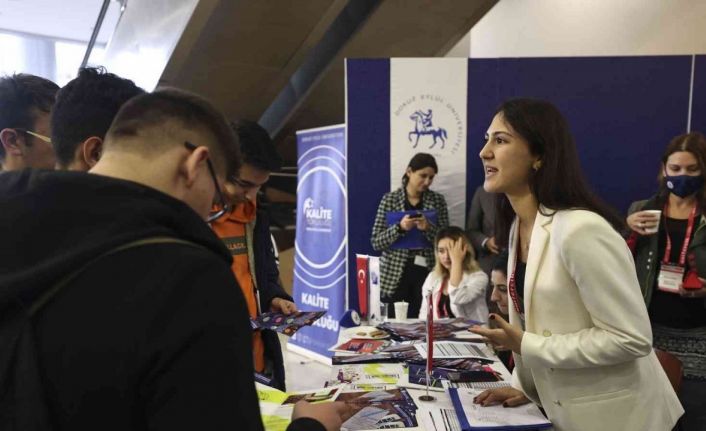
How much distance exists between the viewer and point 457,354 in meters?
1.87

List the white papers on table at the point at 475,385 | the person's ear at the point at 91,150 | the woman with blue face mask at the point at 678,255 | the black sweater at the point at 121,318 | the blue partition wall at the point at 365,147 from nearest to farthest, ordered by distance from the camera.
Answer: the black sweater at the point at 121,318, the person's ear at the point at 91,150, the white papers on table at the point at 475,385, the woman with blue face mask at the point at 678,255, the blue partition wall at the point at 365,147

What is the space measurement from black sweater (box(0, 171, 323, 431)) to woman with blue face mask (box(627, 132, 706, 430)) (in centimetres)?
225

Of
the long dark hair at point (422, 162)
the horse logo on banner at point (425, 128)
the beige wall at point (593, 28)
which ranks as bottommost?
the long dark hair at point (422, 162)

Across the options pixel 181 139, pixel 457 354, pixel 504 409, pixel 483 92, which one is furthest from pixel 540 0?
pixel 181 139

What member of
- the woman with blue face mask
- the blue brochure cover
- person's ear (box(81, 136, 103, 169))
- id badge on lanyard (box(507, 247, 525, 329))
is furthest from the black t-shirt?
person's ear (box(81, 136, 103, 169))

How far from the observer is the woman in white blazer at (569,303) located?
1.34 meters

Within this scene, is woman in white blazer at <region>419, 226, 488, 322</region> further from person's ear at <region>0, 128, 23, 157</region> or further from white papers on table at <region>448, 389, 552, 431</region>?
person's ear at <region>0, 128, 23, 157</region>

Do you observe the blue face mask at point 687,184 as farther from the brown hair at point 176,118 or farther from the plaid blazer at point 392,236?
the brown hair at point 176,118

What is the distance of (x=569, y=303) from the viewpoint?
142cm

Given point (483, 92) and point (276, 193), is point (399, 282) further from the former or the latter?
point (276, 193)

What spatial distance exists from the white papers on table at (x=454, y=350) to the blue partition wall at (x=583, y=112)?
5.88ft

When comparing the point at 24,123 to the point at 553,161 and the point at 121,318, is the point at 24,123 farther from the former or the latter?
the point at 553,161

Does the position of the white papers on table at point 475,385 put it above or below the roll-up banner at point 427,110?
below

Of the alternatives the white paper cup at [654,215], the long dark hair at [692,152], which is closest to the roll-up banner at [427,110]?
the long dark hair at [692,152]
